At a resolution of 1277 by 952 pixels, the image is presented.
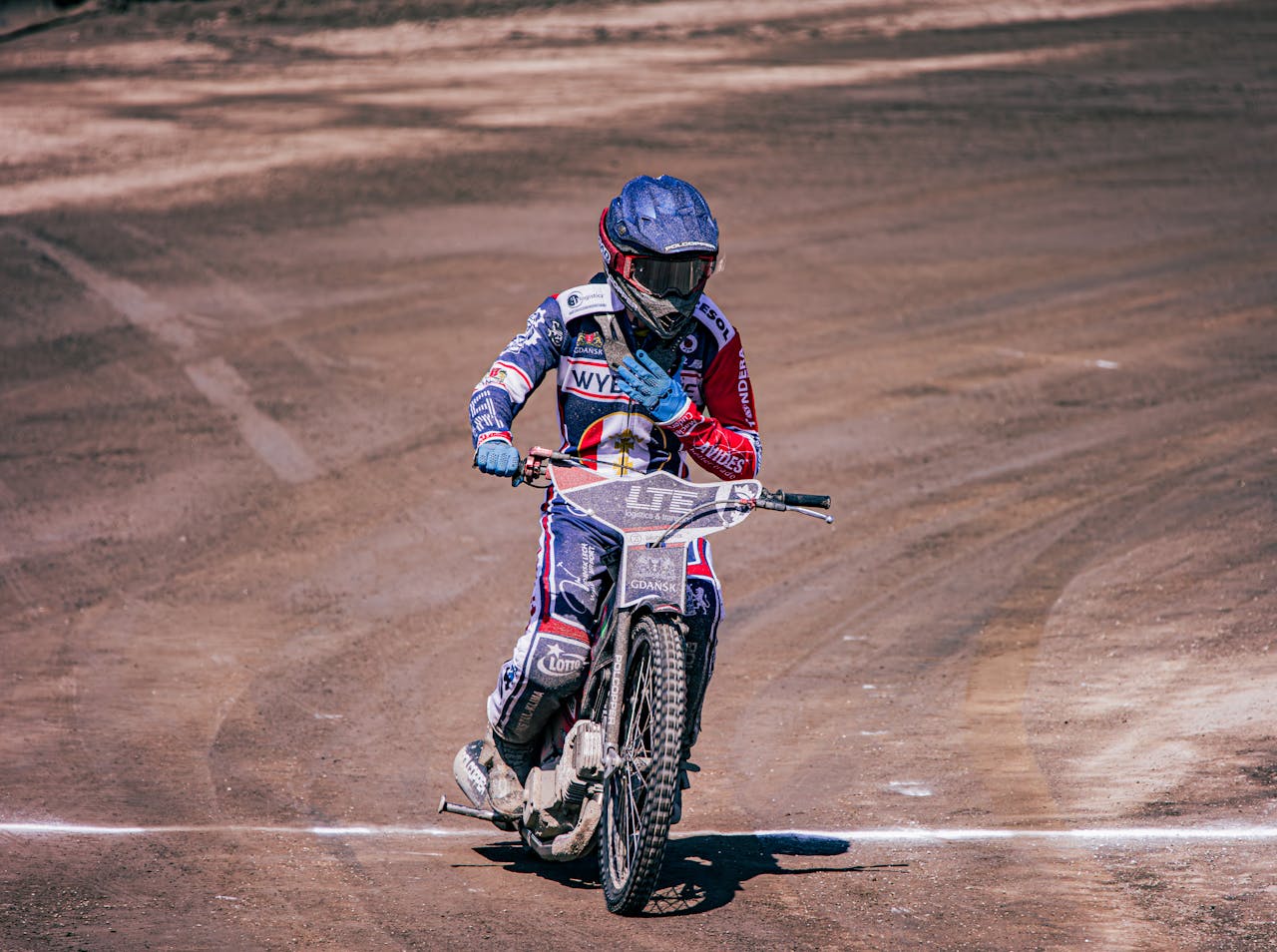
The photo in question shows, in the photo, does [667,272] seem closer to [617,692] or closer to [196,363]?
[617,692]

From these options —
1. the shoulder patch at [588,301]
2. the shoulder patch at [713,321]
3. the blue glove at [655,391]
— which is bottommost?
the blue glove at [655,391]

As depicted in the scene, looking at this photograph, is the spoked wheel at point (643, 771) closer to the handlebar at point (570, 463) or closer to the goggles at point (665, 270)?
the handlebar at point (570, 463)

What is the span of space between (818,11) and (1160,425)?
17.5 m

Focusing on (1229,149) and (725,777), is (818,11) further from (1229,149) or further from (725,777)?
(725,777)

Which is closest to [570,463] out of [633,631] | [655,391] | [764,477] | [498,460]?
[498,460]

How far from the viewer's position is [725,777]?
7895mm

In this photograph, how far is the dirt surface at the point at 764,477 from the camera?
250 inches

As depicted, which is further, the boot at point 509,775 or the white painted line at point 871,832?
the boot at point 509,775

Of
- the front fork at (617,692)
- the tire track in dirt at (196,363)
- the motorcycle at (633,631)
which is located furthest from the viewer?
the tire track in dirt at (196,363)

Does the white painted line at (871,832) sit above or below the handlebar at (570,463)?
below

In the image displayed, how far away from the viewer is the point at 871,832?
6840mm

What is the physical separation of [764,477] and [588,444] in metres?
6.65

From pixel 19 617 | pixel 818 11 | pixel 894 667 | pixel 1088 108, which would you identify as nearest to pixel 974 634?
pixel 894 667

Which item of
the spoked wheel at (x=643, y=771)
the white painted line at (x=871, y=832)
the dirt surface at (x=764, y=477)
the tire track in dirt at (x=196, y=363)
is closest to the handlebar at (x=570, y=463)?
the spoked wheel at (x=643, y=771)
